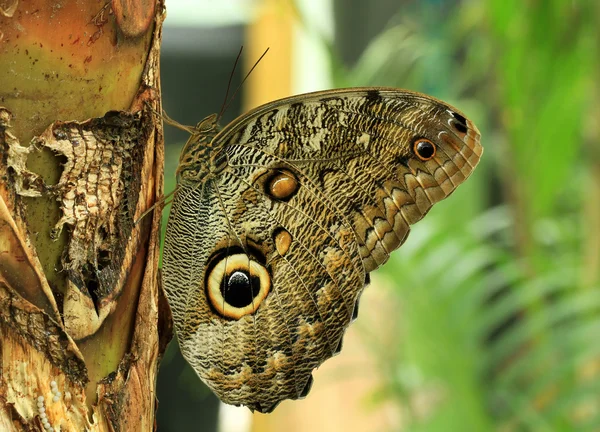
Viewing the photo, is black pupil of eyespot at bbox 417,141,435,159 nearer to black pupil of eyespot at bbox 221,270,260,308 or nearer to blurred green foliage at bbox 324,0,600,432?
black pupil of eyespot at bbox 221,270,260,308

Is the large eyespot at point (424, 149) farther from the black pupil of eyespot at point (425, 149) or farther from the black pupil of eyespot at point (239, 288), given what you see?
the black pupil of eyespot at point (239, 288)

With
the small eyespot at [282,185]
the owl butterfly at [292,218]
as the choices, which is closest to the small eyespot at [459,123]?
the owl butterfly at [292,218]

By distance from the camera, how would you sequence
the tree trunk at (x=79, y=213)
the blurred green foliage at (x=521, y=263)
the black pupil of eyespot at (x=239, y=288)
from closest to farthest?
1. the tree trunk at (x=79, y=213)
2. the black pupil of eyespot at (x=239, y=288)
3. the blurred green foliage at (x=521, y=263)

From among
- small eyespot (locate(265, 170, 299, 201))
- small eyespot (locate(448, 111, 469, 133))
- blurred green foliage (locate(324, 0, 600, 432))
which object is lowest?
small eyespot (locate(265, 170, 299, 201))

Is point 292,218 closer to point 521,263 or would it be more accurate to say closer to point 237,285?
point 237,285

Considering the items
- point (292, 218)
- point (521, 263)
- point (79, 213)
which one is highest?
point (521, 263)

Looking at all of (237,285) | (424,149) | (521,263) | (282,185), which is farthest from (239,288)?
(521,263)

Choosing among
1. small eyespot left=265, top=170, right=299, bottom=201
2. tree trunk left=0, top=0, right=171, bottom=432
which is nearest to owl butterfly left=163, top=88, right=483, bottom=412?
small eyespot left=265, top=170, right=299, bottom=201
